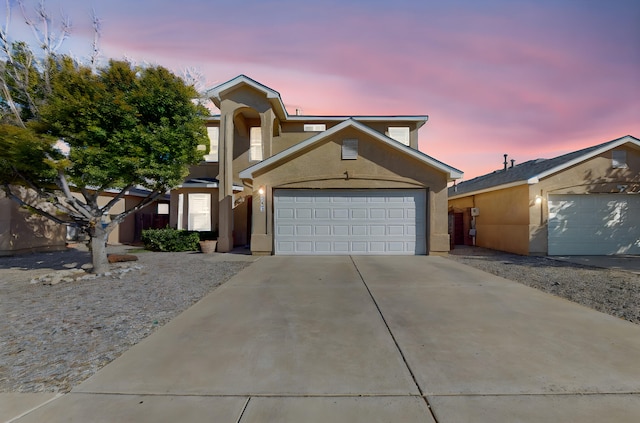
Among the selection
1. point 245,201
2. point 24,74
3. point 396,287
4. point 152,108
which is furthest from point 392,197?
point 24,74

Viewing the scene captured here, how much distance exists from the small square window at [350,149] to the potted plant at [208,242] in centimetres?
661

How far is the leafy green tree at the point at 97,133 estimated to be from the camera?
7156mm

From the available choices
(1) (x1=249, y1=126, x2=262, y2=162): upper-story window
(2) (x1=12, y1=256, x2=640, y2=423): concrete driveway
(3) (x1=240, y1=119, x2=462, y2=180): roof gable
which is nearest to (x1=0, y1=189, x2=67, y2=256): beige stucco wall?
(1) (x1=249, y1=126, x2=262, y2=162): upper-story window

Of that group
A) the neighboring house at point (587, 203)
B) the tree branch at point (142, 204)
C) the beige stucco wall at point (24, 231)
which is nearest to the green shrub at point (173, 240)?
the tree branch at point (142, 204)

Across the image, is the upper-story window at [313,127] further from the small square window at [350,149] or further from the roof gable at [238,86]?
the small square window at [350,149]

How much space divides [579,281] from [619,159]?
809 centimetres

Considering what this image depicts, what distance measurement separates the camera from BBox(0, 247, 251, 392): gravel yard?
3.11 m

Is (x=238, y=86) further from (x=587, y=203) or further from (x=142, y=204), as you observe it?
(x=587, y=203)

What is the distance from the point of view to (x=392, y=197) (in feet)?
38.2

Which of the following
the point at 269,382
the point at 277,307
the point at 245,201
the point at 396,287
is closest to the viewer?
the point at 269,382

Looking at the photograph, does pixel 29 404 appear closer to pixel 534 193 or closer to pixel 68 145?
pixel 68 145

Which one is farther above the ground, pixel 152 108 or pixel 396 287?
pixel 152 108

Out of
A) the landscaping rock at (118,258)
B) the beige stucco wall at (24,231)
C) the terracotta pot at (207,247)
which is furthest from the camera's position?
the terracotta pot at (207,247)

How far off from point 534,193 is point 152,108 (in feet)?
45.4
